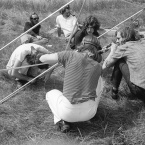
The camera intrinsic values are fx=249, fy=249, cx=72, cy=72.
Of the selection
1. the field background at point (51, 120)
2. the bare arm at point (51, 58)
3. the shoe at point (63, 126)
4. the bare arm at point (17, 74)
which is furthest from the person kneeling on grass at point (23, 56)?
the shoe at point (63, 126)

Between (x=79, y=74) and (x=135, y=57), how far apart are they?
2.90ft

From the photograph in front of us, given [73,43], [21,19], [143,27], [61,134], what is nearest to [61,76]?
[73,43]

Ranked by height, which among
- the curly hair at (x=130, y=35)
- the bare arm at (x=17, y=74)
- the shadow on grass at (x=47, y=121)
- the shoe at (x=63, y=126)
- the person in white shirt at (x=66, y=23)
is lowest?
the shadow on grass at (x=47, y=121)

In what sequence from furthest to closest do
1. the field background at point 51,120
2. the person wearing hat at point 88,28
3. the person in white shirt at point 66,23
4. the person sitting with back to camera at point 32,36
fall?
1. the person in white shirt at point 66,23
2. the person sitting with back to camera at point 32,36
3. the person wearing hat at point 88,28
4. the field background at point 51,120

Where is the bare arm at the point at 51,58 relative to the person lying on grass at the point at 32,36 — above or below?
above

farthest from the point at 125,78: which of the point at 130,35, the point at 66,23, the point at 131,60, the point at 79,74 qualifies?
the point at 66,23

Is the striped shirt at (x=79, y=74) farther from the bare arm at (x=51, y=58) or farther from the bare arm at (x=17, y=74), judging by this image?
the bare arm at (x=17, y=74)

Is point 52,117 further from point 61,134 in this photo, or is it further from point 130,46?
point 130,46

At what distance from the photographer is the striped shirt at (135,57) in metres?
3.15

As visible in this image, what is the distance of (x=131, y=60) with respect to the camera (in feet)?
10.7

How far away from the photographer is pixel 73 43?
14.6 feet

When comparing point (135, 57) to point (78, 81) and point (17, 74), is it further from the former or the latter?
point (17, 74)

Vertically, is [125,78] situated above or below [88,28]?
below

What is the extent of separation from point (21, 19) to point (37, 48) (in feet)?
12.4
